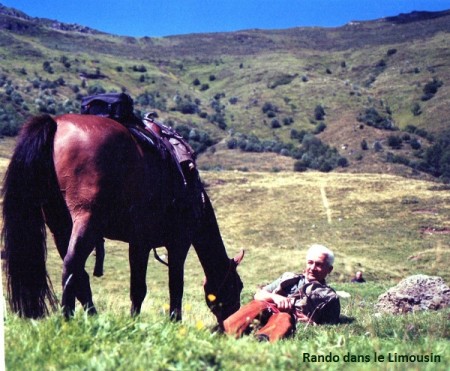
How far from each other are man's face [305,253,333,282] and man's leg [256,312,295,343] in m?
1.29

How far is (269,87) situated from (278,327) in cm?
9465

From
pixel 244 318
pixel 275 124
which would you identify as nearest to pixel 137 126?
pixel 244 318

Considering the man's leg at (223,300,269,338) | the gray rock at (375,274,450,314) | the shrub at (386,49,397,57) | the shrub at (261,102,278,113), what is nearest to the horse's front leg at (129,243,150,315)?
the man's leg at (223,300,269,338)

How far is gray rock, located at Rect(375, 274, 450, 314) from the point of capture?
38.6 ft

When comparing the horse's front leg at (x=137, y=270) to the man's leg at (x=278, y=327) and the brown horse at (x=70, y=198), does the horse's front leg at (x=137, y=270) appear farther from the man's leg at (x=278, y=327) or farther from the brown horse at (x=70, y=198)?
the man's leg at (x=278, y=327)

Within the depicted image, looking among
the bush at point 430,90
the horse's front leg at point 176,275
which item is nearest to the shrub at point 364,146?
the bush at point 430,90

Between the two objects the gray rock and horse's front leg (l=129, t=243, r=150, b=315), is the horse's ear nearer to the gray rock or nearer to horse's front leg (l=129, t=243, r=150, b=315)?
horse's front leg (l=129, t=243, r=150, b=315)

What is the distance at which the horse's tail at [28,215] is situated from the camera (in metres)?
5.92

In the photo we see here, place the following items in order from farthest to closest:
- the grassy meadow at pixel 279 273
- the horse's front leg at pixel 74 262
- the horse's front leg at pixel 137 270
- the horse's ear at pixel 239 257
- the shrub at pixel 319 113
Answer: the shrub at pixel 319 113 → the horse's ear at pixel 239 257 → the horse's front leg at pixel 137 270 → the horse's front leg at pixel 74 262 → the grassy meadow at pixel 279 273

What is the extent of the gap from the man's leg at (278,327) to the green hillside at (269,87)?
43063mm

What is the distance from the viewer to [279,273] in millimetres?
22953

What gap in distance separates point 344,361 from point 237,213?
1170 inches

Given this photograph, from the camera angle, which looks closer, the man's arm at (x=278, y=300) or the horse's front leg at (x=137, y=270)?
the man's arm at (x=278, y=300)

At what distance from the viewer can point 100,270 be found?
703 cm
